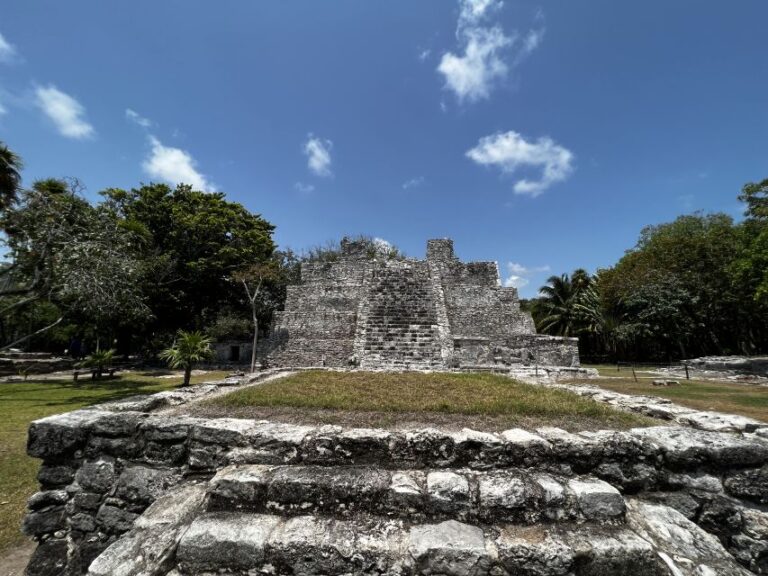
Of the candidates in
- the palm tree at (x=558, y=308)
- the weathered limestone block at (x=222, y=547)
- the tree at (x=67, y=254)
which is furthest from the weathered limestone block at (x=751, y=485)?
the palm tree at (x=558, y=308)

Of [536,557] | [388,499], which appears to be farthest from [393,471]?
[536,557]

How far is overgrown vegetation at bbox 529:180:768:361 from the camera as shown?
776 inches

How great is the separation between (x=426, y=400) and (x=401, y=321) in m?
10.4

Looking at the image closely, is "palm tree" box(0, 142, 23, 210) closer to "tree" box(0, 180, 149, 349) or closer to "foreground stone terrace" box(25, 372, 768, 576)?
"tree" box(0, 180, 149, 349)

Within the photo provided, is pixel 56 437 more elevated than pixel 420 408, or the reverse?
pixel 420 408

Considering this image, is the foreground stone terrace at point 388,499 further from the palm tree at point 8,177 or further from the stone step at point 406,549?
the palm tree at point 8,177

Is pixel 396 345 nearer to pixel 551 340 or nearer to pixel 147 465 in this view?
pixel 551 340

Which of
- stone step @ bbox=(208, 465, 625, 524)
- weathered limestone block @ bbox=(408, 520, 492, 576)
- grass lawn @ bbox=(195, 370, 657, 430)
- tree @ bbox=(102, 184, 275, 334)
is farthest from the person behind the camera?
tree @ bbox=(102, 184, 275, 334)

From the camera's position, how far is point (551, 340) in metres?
13.2

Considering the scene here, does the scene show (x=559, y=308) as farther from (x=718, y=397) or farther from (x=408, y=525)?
(x=408, y=525)

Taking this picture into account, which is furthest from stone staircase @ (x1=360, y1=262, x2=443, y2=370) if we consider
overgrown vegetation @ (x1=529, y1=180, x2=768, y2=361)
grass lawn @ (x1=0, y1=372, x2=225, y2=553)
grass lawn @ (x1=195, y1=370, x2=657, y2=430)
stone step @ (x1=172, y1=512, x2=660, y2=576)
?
overgrown vegetation @ (x1=529, y1=180, x2=768, y2=361)

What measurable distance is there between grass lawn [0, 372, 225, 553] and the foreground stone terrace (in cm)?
151

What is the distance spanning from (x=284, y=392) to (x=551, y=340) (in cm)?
1128

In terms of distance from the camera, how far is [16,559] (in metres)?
3.27
